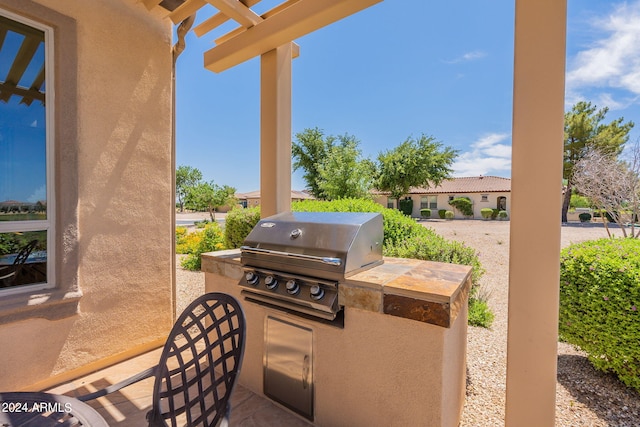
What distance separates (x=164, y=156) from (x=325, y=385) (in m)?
2.92

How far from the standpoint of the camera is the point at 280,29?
241cm

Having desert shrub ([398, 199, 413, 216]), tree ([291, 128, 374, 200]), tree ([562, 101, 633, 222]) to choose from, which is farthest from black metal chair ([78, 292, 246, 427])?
desert shrub ([398, 199, 413, 216])

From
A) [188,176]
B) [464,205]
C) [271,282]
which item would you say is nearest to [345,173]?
[271,282]

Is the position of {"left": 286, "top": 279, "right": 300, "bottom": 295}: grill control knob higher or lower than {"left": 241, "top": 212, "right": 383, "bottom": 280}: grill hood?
lower

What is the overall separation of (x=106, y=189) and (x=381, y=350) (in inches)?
115

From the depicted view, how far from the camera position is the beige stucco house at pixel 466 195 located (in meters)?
25.0

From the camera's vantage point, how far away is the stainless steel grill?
174 centimetres

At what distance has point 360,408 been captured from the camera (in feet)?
5.73

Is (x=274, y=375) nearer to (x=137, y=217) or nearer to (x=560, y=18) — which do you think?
(x=137, y=217)

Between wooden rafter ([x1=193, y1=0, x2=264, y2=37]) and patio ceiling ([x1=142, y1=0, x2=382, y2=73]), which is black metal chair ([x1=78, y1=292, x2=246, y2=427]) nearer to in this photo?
patio ceiling ([x1=142, y1=0, x2=382, y2=73])

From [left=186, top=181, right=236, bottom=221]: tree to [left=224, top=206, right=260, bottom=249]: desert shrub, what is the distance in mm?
16543

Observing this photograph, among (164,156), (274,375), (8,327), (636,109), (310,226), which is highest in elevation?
(636,109)

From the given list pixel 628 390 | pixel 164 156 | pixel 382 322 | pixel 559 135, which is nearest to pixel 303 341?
pixel 382 322

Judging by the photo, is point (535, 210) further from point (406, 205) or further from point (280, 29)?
point (406, 205)
